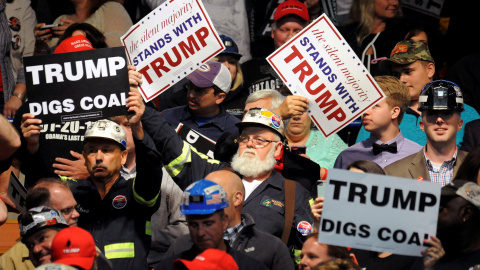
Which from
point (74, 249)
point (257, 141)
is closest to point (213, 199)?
point (74, 249)

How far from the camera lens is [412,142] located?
852 centimetres

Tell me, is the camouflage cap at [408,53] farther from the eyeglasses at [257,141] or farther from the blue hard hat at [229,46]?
the eyeglasses at [257,141]

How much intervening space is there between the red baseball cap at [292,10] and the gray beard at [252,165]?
113 inches

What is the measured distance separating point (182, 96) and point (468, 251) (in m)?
5.03

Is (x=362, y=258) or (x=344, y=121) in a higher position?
(x=344, y=121)

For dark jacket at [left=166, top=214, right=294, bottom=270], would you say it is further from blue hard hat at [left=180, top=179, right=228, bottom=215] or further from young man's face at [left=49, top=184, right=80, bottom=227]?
young man's face at [left=49, top=184, right=80, bottom=227]

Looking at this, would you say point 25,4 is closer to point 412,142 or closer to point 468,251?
point 412,142

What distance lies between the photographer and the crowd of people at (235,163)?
255 inches

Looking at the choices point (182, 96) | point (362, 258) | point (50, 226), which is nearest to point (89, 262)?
point (50, 226)

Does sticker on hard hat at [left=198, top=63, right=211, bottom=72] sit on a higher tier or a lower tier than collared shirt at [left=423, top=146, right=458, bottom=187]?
higher

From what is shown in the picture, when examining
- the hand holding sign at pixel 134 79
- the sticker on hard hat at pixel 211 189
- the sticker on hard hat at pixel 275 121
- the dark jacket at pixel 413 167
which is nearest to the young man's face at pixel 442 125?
the dark jacket at pixel 413 167

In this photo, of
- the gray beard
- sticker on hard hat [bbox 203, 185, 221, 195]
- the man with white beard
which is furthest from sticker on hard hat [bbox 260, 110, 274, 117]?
sticker on hard hat [bbox 203, 185, 221, 195]

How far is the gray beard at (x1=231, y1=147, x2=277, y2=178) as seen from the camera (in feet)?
25.7

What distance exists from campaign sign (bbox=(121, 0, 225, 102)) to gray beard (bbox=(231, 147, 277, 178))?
944mm
